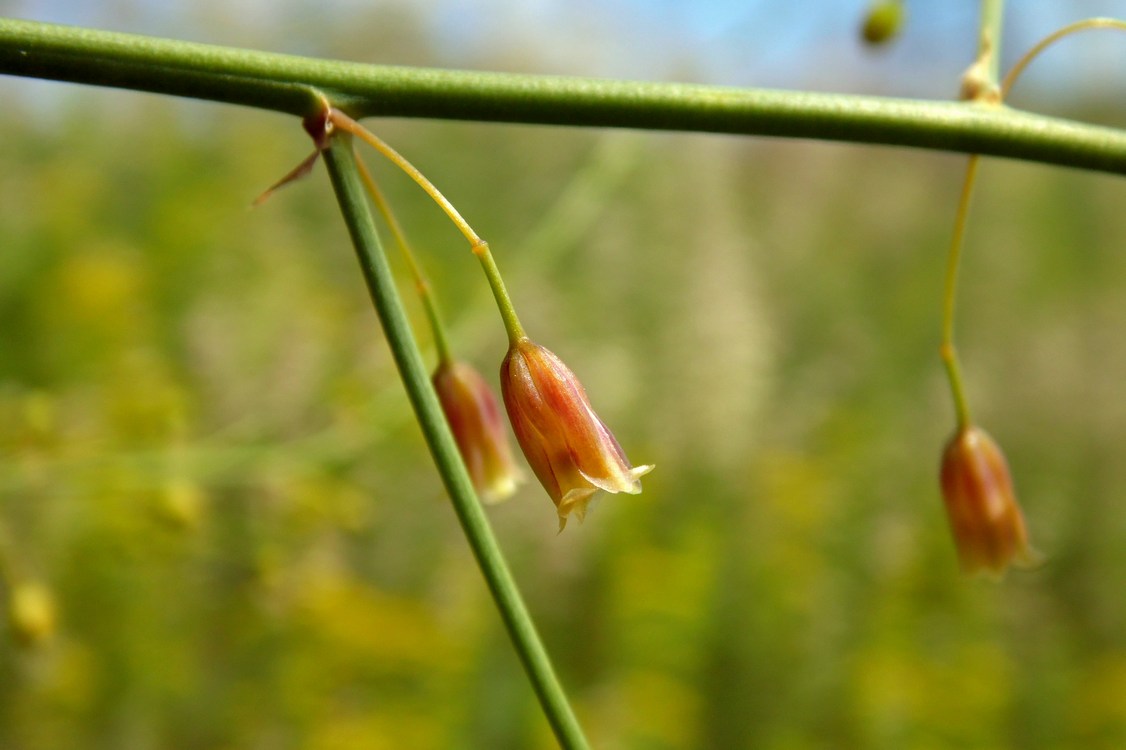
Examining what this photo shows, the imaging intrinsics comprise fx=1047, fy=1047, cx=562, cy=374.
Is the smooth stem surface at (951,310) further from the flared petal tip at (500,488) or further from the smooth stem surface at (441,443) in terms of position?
the smooth stem surface at (441,443)

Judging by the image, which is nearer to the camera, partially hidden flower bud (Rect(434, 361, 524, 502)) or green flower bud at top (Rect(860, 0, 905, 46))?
partially hidden flower bud (Rect(434, 361, 524, 502))

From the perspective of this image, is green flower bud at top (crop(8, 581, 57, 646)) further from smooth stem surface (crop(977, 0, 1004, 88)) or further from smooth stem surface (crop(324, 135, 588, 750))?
smooth stem surface (crop(977, 0, 1004, 88))

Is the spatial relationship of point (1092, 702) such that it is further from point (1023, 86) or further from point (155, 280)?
point (1023, 86)

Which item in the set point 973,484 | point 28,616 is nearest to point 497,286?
point 973,484

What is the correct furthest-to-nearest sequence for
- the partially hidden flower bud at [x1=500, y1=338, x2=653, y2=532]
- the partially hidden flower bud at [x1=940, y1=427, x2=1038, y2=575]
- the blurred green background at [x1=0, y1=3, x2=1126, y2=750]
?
the blurred green background at [x1=0, y1=3, x2=1126, y2=750] < the partially hidden flower bud at [x1=940, y1=427, x2=1038, y2=575] < the partially hidden flower bud at [x1=500, y1=338, x2=653, y2=532]

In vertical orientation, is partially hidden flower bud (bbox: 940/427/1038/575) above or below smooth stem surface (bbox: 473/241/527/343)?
below

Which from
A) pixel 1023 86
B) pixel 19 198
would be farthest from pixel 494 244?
pixel 1023 86

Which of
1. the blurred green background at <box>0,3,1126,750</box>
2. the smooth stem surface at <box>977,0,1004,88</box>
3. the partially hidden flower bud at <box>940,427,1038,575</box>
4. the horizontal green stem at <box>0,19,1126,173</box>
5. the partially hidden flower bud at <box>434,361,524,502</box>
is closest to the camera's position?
the horizontal green stem at <box>0,19,1126,173</box>

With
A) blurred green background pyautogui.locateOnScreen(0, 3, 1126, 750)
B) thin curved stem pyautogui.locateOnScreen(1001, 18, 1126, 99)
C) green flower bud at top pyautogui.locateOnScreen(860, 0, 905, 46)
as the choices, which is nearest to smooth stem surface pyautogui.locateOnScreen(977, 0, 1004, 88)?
thin curved stem pyautogui.locateOnScreen(1001, 18, 1126, 99)
